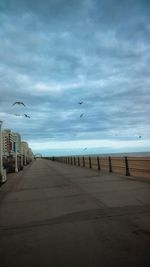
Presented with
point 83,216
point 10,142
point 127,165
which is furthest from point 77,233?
point 10,142

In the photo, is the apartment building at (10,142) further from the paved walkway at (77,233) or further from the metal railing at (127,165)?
the paved walkway at (77,233)

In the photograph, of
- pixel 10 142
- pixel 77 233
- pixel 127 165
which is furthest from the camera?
pixel 10 142

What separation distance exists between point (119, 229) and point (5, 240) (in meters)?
2.25

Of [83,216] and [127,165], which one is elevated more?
[127,165]

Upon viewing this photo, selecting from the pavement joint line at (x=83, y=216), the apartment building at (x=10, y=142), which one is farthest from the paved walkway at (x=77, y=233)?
the apartment building at (x=10, y=142)

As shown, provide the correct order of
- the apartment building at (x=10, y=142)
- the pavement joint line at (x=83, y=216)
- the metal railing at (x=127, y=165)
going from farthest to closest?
the apartment building at (x=10, y=142), the metal railing at (x=127, y=165), the pavement joint line at (x=83, y=216)

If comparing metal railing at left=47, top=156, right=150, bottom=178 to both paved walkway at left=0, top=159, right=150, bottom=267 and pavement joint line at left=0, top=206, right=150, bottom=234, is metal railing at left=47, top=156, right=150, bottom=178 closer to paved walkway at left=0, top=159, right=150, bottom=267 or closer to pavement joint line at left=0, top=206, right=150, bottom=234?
paved walkway at left=0, top=159, right=150, bottom=267

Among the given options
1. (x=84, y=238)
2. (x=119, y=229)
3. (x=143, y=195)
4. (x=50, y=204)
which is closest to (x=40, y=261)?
(x=84, y=238)

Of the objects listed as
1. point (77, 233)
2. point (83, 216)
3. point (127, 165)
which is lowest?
point (77, 233)

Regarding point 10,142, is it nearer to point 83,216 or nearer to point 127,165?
point 127,165

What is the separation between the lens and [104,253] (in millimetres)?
5637

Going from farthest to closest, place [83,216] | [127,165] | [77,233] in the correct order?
[127,165], [83,216], [77,233]

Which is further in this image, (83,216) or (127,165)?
(127,165)

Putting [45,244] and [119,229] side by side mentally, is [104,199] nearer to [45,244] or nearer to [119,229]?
[119,229]
